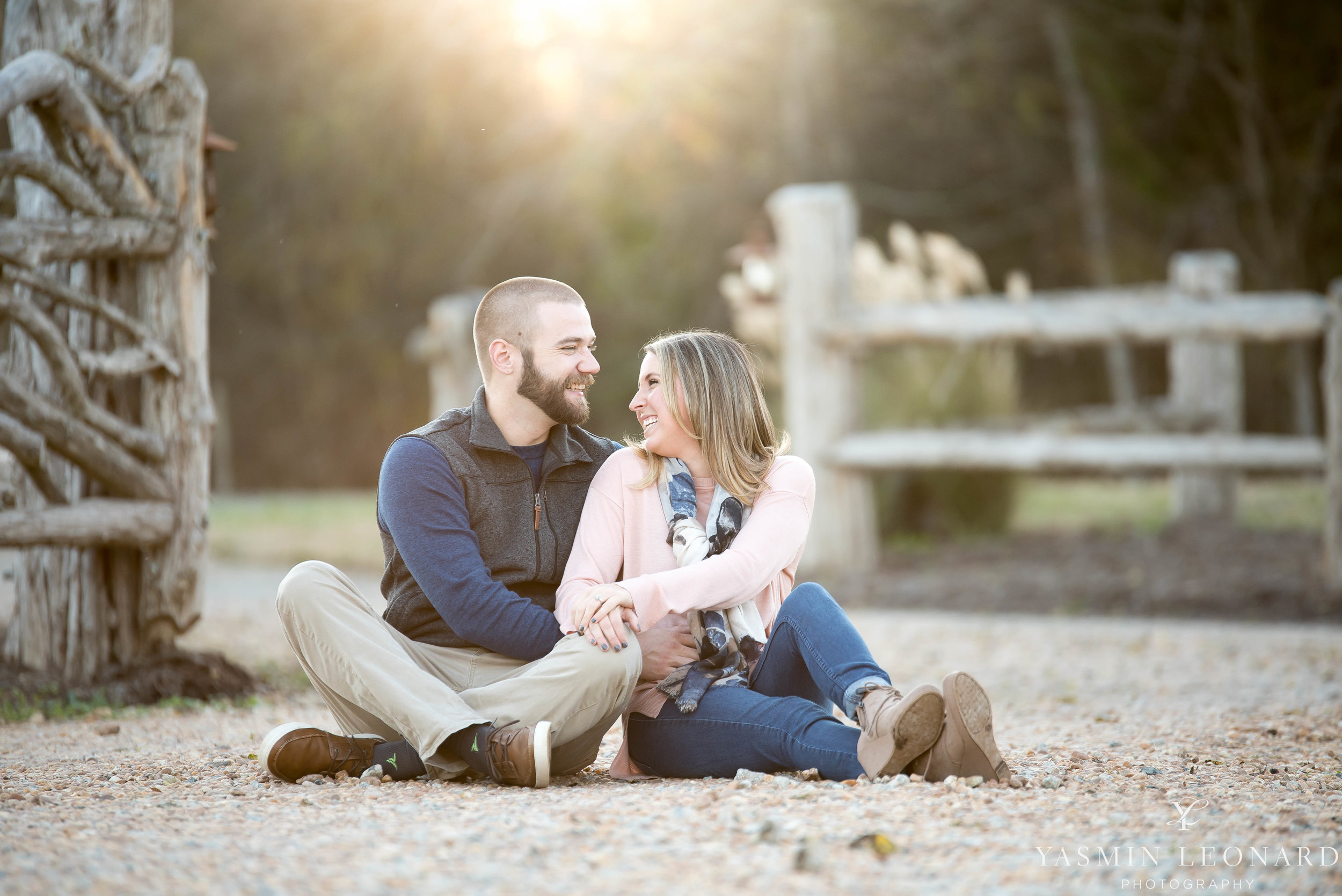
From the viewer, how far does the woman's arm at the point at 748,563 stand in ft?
7.60

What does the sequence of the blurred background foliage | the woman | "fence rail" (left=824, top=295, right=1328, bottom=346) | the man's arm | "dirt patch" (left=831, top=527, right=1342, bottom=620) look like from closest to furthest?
1. the woman
2. the man's arm
3. "dirt patch" (left=831, top=527, right=1342, bottom=620)
4. "fence rail" (left=824, top=295, right=1328, bottom=346)
5. the blurred background foliage

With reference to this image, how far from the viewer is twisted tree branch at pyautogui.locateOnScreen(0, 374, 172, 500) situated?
10.0 feet

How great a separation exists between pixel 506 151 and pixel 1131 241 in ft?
18.9

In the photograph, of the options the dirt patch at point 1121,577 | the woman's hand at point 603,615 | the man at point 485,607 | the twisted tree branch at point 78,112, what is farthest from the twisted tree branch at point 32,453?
the dirt patch at point 1121,577

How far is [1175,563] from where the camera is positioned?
5.88 meters

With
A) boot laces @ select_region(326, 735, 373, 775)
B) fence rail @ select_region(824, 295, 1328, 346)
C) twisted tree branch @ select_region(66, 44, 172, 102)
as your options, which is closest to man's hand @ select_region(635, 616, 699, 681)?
boot laces @ select_region(326, 735, 373, 775)

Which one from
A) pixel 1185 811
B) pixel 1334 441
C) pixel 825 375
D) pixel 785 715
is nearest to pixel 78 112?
pixel 785 715

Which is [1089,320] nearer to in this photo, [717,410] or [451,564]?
[717,410]

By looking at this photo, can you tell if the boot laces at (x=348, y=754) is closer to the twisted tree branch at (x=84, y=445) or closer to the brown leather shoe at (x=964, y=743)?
the brown leather shoe at (x=964, y=743)

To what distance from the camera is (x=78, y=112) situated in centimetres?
317

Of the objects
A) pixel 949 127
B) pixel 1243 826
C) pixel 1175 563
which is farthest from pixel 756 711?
pixel 949 127

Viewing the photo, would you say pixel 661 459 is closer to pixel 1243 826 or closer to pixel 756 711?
pixel 756 711

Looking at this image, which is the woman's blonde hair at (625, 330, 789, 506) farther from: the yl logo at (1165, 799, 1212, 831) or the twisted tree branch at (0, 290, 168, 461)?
the twisted tree branch at (0, 290, 168, 461)

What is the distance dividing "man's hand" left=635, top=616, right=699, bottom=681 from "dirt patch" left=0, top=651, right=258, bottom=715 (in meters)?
1.62
